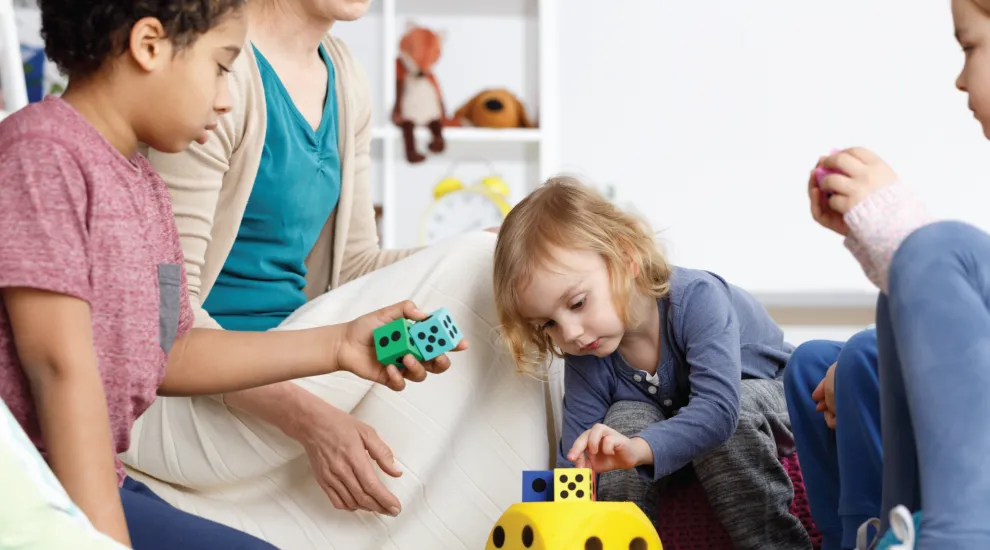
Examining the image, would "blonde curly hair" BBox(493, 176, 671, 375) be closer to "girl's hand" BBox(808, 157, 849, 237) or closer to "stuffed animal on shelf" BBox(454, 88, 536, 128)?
"girl's hand" BBox(808, 157, 849, 237)

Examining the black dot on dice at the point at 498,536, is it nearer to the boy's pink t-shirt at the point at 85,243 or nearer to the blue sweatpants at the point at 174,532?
the blue sweatpants at the point at 174,532

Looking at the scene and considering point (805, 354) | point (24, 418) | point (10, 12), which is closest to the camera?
point (24, 418)

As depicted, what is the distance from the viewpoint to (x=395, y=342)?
1038 millimetres

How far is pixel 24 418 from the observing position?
848mm

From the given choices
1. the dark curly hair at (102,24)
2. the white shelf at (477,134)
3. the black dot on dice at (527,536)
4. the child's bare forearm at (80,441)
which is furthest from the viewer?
the white shelf at (477,134)

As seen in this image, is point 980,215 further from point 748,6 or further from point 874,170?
point 874,170

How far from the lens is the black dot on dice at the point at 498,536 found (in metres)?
1.04

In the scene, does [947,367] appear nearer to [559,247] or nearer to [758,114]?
[559,247]

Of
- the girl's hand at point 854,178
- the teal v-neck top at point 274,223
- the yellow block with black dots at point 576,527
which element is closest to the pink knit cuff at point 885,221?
the girl's hand at point 854,178

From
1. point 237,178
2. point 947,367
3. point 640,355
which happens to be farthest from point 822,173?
point 237,178

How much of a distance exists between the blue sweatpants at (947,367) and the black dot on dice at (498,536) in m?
0.41

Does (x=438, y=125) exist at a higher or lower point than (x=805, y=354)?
higher

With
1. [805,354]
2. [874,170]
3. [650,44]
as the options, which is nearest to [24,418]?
[874,170]

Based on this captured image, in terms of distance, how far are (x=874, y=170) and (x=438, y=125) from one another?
7.38 ft
